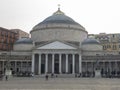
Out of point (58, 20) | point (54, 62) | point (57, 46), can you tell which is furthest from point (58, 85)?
point (58, 20)

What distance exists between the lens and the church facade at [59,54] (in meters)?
99.4

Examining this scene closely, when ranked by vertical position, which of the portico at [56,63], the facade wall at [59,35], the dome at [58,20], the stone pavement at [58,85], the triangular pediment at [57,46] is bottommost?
the stone pavement at [58,85]

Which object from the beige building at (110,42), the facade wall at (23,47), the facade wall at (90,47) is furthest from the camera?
the beige building at (110,42)

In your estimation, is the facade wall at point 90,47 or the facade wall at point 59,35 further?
the facade wall at point 59,35

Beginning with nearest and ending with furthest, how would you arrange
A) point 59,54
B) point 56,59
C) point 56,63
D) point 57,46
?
point 59,54 → point 57,46 → point 56,63 → point 56,59

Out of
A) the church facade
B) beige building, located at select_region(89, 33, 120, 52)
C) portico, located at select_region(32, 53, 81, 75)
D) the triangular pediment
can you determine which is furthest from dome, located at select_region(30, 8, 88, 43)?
beige building, located at select_region(89, 33, 120, 52)

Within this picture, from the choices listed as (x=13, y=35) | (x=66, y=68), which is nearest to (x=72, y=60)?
(x=66, y=68)

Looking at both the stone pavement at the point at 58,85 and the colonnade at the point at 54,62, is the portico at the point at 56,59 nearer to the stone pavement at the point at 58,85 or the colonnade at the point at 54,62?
the colonnade at the point at 54,62

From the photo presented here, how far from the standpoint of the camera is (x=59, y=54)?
3907 inches

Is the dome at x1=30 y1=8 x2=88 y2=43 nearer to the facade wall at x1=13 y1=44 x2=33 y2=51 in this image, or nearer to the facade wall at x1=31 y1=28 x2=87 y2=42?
the facade wall at x1=31 y1=28 x2=87 y2=42

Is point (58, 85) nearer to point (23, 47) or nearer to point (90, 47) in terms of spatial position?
point (90, 47)

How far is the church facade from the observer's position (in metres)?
99.4

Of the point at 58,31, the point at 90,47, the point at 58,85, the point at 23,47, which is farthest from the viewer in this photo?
the point at 23,47

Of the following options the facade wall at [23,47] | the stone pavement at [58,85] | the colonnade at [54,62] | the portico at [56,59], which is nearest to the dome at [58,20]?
the facade wall at [23,47]
